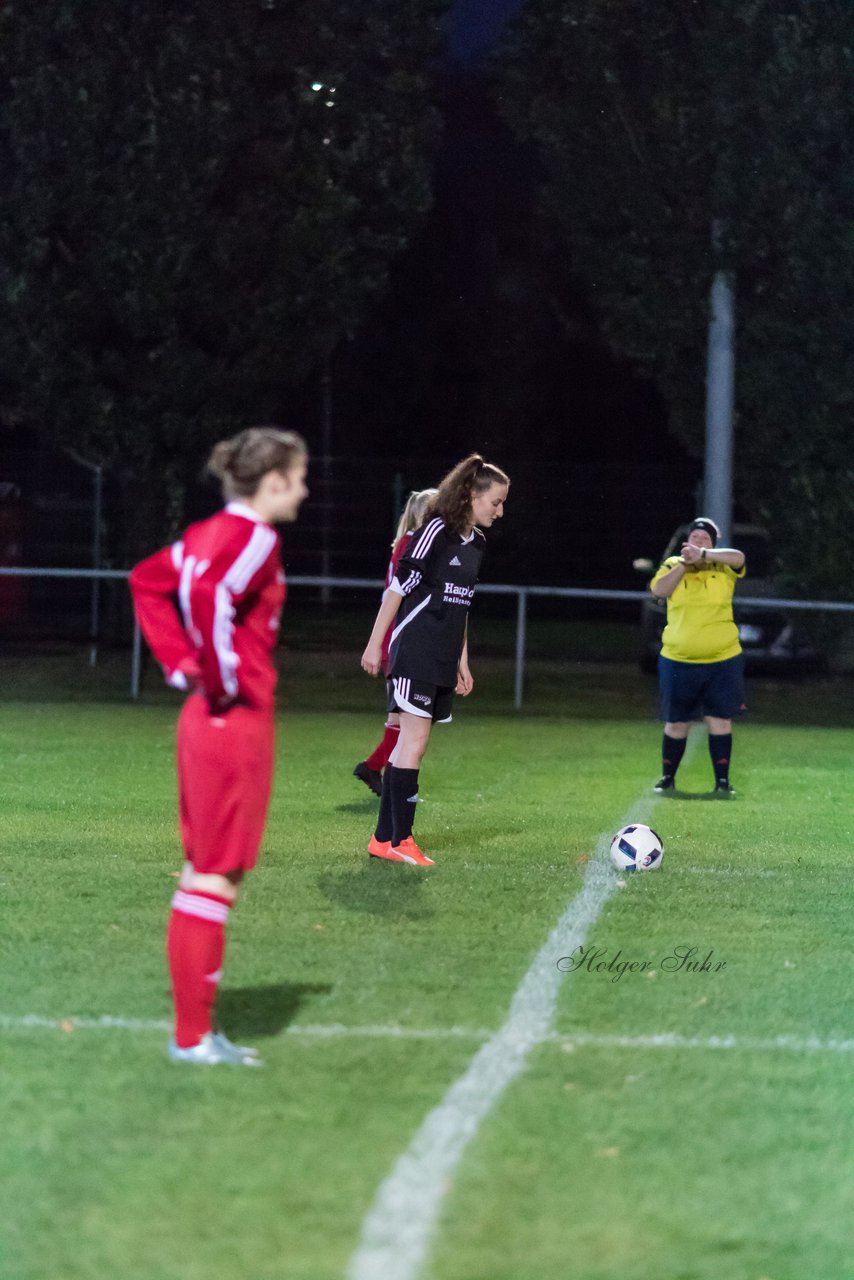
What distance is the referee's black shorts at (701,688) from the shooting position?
10711mm

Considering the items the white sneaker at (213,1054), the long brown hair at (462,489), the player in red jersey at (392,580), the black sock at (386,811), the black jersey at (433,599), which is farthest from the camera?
the player in red jersey at (392,580)

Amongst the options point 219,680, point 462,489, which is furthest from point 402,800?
point 219,680

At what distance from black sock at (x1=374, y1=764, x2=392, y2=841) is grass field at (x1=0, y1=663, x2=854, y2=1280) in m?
0.15

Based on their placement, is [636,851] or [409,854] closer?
[636,851]

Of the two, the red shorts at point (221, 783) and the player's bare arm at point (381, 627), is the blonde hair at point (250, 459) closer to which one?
the red shorts at point (221, 783)

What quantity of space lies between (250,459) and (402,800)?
3.45 metres

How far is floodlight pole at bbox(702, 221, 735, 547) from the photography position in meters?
17.1

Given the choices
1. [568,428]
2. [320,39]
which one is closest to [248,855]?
[320,39]

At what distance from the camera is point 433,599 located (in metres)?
7.75

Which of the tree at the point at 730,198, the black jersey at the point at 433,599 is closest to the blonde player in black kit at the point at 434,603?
the black jersey at the point at 433,599

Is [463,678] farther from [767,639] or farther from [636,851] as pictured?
[767,639]

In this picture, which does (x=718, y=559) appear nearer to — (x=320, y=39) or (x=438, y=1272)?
(x=438, y=1272)

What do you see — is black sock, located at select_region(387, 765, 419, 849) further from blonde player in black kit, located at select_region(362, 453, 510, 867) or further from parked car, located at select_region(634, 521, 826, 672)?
parked car, located at select_region(634, 521, 826, 672)

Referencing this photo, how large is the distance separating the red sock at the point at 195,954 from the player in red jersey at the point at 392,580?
3.48 meters
